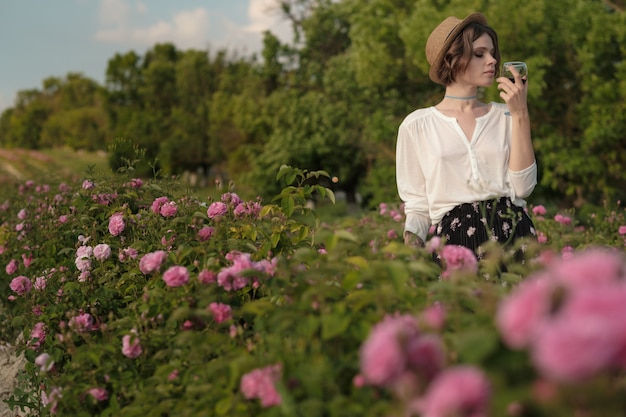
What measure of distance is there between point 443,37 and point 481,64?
225mm

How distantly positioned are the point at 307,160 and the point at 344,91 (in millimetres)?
2512

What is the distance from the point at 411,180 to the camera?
3432 mm

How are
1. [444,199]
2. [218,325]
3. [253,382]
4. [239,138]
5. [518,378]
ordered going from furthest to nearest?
[239,138] → [444,199] → [218,325] → [253,382] → [518,378]

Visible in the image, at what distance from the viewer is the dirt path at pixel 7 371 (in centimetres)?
432

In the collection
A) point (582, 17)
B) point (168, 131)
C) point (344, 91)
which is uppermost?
point (582, 17)

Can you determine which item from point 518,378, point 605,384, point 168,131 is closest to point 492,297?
point 518,378

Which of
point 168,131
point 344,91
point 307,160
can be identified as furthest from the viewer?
point 168,131

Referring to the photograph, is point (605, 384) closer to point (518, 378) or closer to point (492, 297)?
point (518, 378)

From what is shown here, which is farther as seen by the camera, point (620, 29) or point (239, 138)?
point (239, 138)

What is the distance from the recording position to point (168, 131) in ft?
112

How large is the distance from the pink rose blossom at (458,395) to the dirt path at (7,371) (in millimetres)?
3583

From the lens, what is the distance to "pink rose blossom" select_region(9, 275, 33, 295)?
3.94 metres

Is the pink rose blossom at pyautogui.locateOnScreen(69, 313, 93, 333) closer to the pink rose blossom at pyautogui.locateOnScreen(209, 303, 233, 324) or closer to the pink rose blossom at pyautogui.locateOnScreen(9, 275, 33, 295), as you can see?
the pink rose blossom at pyautogui.locateOnScreen(209, 303, 233, 324)

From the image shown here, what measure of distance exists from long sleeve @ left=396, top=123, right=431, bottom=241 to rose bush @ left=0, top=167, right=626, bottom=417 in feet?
1.58
